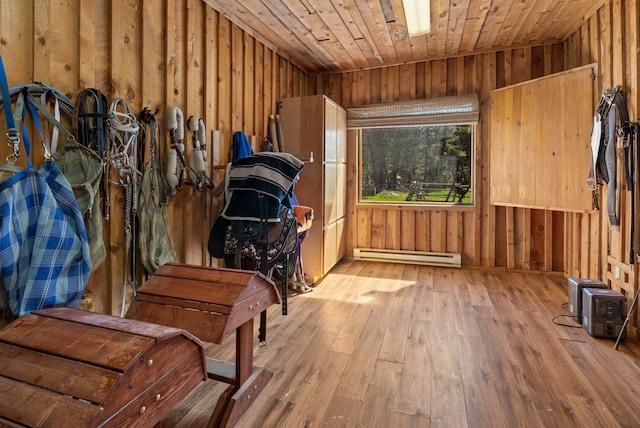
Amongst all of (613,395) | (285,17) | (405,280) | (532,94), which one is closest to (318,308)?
(405,280)

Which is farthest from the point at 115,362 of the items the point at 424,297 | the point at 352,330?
the point at 424,297

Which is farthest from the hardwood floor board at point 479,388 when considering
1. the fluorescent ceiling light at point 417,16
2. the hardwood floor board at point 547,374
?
the fluorescent ceiling light at point 417,16

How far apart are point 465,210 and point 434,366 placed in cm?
297

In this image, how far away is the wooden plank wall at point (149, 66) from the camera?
1.82m

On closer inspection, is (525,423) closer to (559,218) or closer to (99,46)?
(99,46)

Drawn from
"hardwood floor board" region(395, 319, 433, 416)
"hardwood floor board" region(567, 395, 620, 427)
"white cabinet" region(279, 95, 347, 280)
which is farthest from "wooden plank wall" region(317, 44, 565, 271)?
"hardwood floor board" region(567, 395, 620, 427)

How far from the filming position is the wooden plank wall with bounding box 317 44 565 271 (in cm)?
431

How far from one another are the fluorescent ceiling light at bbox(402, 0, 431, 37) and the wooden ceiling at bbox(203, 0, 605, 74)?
2.1 inches

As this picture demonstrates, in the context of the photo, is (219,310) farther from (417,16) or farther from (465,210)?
(465,210)

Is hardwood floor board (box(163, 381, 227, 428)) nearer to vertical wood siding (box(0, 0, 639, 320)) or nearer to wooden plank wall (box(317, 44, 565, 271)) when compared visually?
vertical wood siding (box(0, 0, 639, 320))

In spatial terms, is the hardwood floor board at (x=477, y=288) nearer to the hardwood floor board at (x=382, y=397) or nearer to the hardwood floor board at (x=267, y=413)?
the hardwood floor board at (x=382, y=397)

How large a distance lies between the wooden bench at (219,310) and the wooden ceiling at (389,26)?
2.50 m

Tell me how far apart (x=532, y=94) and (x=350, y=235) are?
291 cm

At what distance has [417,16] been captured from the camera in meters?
3.40
